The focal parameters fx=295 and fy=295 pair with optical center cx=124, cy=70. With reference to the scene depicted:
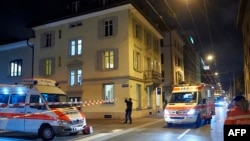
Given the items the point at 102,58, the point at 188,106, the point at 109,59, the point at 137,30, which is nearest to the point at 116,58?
the point at 109,59

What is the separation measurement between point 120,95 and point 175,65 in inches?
844

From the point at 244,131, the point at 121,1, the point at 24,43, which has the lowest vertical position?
the point at 244,131

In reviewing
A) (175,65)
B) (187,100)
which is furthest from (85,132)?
(175,65)

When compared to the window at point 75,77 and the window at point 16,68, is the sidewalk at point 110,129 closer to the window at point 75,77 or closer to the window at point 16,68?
the window at point 75,77

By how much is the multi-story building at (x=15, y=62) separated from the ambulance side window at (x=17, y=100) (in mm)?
19362

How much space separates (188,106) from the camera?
58.0 ft

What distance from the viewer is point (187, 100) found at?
61.0 ft

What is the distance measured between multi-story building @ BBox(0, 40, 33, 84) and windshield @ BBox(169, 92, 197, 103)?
1927 cm

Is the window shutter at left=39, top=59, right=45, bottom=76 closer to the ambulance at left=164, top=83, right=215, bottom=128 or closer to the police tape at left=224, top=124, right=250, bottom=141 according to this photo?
the ambulance at left=164, top=83, right=215, bottom=128

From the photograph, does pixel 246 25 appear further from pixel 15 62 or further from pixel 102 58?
pixel 15 62

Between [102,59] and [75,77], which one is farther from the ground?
[102,59]

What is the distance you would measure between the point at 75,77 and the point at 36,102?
15.4 metres

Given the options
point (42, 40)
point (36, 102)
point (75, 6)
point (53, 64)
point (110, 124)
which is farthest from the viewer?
point (42, 40)

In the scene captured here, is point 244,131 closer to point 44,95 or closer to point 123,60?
point 44,95
